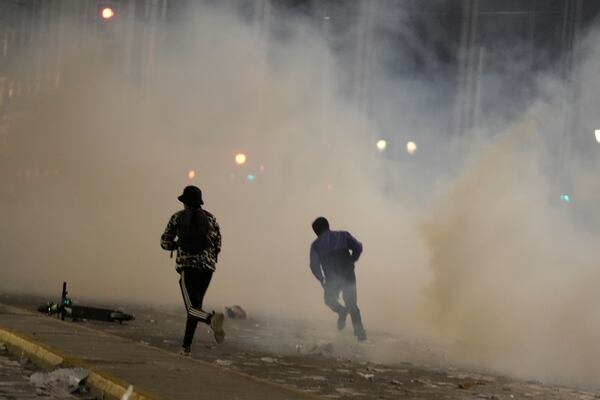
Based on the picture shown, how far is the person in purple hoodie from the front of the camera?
12773 millimetres

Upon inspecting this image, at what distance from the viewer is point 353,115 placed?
→ 949 inches

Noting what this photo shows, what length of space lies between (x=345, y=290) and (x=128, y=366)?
443cm

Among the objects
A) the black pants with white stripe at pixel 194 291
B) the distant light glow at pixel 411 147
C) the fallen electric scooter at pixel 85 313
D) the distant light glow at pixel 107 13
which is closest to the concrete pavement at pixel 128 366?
the black pants with white stripe at pixel 194 291

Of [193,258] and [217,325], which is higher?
[193,258]

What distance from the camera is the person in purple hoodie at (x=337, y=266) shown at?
12773 millimetres

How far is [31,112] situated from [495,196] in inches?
531

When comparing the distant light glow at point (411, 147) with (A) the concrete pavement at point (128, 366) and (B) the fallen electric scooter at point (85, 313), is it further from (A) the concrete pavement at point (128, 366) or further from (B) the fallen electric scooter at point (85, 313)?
(A) the concrete pavement at point (128, 366)

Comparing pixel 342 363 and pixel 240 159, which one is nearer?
pixel 342 363

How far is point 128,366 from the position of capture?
8.71 meters

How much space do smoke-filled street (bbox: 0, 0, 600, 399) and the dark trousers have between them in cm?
3

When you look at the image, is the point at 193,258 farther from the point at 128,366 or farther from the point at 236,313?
the point at 236,313

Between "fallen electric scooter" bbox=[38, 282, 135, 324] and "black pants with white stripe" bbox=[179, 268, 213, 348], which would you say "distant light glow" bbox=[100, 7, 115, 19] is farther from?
"black pants with white stripe" bbox=[179, 268, 213, 348]

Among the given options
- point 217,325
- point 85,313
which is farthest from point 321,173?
point 217,325

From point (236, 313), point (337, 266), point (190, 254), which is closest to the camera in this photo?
point (190, 254)
